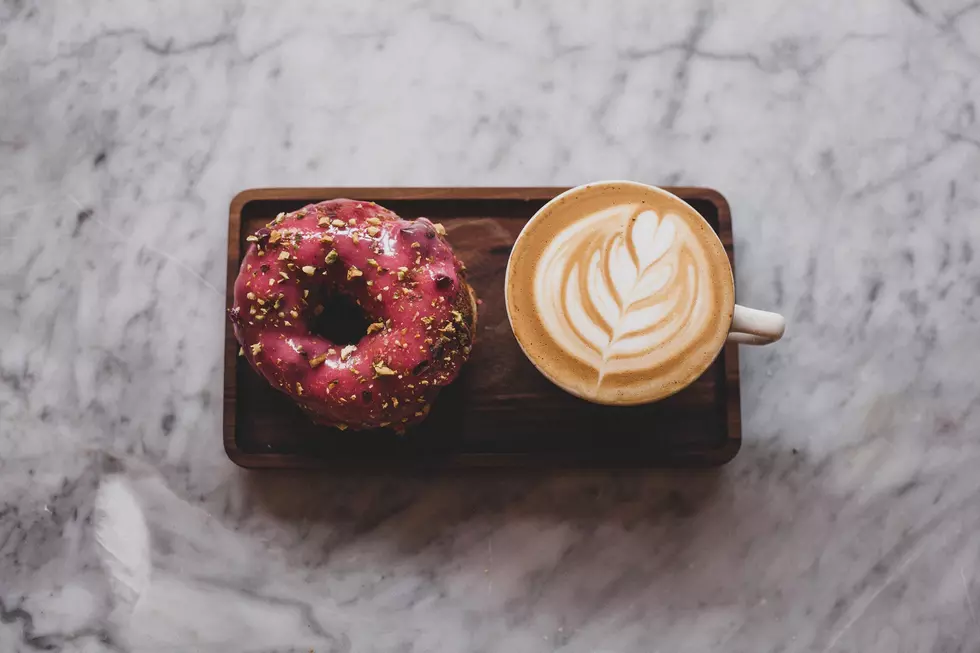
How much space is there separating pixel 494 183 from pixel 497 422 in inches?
14.8

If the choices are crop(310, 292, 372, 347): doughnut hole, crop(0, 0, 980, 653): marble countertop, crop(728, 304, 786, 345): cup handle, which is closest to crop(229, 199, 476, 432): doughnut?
crop(310, 292, 372, 347): doughnut hole

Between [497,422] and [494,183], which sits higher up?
[494,183]

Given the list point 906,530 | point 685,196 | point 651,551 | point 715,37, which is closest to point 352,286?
point 685,196

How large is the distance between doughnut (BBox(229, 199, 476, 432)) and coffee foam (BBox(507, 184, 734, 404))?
0.11 meters

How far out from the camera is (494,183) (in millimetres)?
1357

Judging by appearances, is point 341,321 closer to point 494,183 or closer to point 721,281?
point 494,183

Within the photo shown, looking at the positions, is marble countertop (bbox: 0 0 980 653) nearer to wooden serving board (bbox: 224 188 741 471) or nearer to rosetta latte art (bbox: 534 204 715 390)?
wooden serving board (bbox: 224 188 741 471)

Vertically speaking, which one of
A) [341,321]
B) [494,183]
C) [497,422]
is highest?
[494,183]

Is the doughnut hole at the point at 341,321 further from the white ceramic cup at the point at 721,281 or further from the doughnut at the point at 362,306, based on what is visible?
the white ceramic cup at the point at 721,281

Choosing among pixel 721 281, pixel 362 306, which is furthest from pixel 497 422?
pixel 721 281

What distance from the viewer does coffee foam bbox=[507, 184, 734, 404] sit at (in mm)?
1087

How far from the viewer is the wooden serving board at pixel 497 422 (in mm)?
1236

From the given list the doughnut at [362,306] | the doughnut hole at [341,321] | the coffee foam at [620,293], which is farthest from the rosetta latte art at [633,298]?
the doughnut hole at [341,321]

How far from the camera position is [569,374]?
1.10 meters
